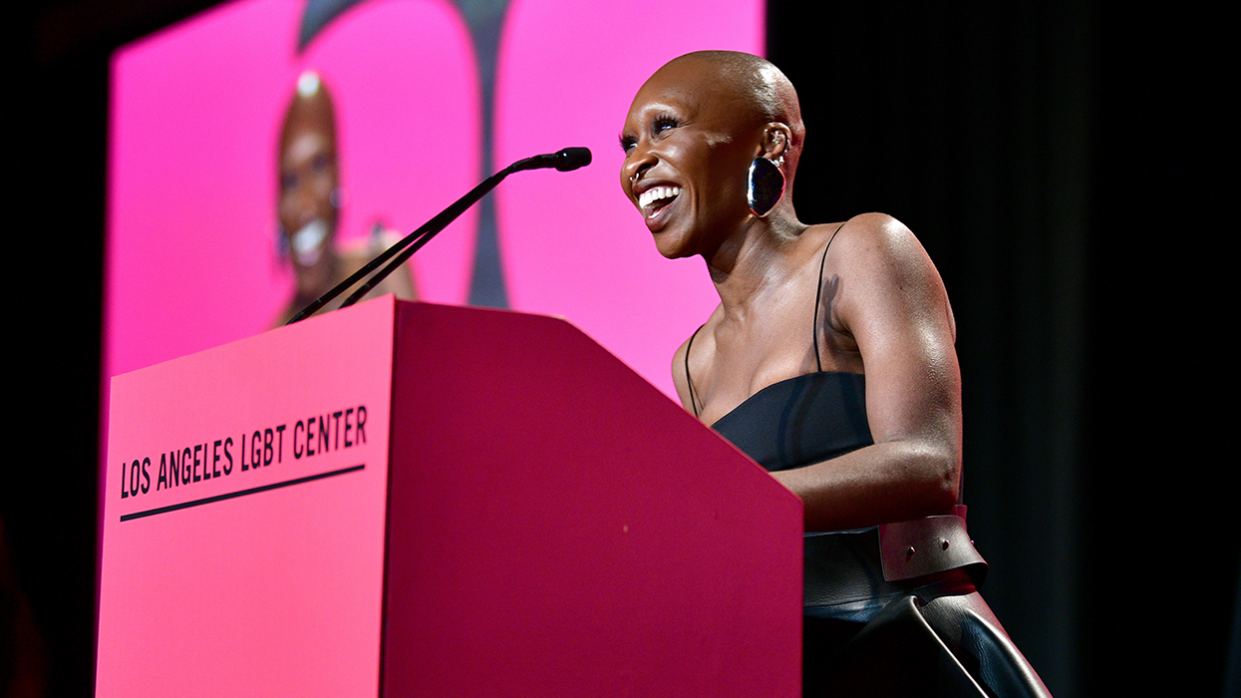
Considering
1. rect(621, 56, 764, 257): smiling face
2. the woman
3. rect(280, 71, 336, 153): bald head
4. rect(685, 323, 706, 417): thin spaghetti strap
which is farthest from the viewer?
rect(280, 71, 336, 153): bald head

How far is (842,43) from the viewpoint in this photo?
316 cm

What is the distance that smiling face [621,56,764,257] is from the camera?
1.92 metres

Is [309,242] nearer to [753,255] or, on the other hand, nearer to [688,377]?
[688,377]

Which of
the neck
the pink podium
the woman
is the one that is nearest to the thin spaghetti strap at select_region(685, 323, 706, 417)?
the woman

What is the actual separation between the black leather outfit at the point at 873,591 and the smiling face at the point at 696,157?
22 centimetres

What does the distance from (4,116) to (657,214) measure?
14.7 feet

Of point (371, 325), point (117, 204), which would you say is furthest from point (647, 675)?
point (117, 204)

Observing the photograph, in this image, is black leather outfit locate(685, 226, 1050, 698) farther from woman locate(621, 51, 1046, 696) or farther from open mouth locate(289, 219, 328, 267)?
open mouth locate(289, 219, 328, 267)

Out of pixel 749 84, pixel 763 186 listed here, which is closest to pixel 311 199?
pixel 749 84

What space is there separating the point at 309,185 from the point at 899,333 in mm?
2966

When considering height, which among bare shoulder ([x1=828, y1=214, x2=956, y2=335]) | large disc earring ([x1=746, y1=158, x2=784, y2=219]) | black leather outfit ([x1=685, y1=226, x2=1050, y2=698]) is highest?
large disc earring ([x1=746, y1=158, x2=784, y2=219])

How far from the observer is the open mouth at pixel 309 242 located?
13.5 feet

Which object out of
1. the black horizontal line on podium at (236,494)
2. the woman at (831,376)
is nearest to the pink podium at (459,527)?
the black horizontal line on podium at (236,494)

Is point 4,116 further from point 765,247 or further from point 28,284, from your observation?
point 765,247
